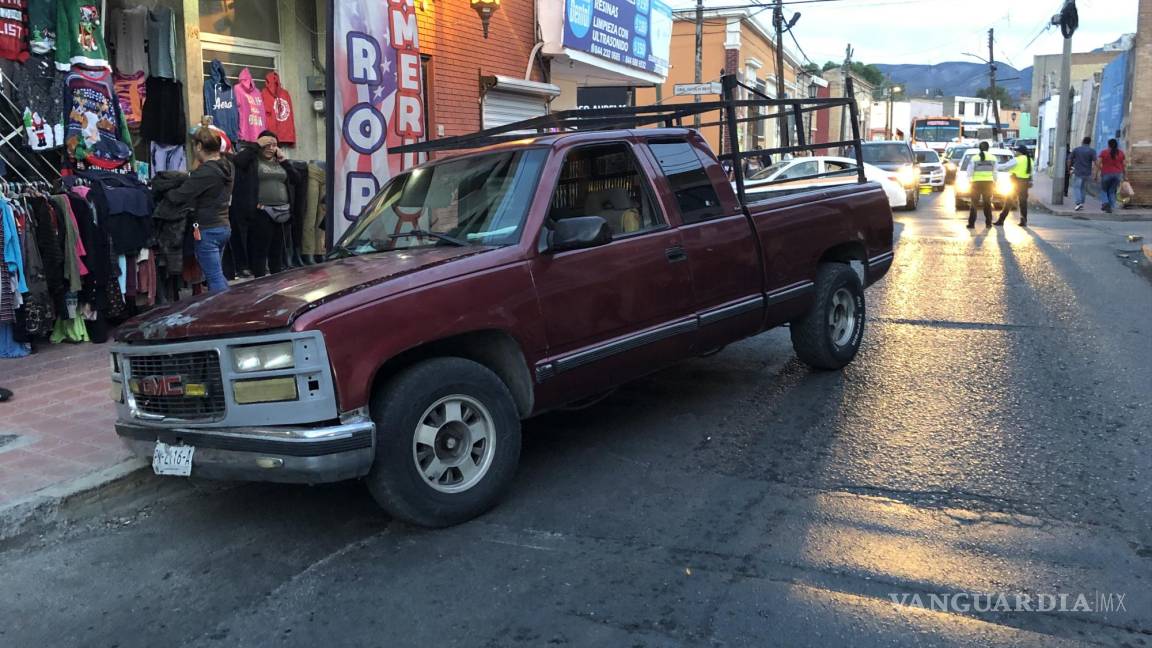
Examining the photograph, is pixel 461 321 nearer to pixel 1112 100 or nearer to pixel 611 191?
pixel 611 191

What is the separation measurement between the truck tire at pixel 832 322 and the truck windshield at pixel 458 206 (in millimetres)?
2693

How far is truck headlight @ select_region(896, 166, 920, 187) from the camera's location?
23.6 m

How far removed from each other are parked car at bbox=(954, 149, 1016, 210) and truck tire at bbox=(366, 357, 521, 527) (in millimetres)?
16995

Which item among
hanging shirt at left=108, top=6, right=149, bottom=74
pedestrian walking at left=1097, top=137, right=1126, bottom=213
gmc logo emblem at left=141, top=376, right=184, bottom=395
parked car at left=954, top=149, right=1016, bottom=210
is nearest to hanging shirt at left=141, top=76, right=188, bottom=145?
hanging shirt at left=108, top=6, right=149, bottom=74

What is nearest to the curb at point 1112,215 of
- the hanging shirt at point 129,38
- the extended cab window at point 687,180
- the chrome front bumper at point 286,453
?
the extended cab window at point 687,180

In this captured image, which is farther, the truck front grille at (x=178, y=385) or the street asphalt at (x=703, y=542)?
the truck front grille at (x=178, y=385)

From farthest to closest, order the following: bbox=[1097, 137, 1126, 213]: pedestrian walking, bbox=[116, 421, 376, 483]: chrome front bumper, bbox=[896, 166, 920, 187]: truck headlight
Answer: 1. bbox=[896, 166, 920, 187]: truck headlight
2. bbox=[1097, 137, 1126, 213]: pedestrian walking
3. bbox=[116, 421, 376, 483]: chrome front bumper

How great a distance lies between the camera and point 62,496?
440 cm

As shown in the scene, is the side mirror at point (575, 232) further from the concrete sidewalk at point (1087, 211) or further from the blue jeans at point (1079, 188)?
the blue jeans at point (1079, 188)

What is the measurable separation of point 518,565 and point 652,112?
3494 mm

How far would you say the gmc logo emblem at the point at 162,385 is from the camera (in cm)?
392

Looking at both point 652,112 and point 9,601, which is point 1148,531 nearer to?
point 652,112

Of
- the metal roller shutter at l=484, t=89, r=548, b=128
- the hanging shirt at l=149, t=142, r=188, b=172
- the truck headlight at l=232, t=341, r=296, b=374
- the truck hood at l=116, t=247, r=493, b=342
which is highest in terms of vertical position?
the metal roller shutter at l=484, t=89, r=548, b=128

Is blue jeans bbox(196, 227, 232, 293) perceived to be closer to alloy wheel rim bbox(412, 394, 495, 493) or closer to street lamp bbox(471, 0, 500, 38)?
alloy wheel rim bbox(412, 394, 495, 493)
